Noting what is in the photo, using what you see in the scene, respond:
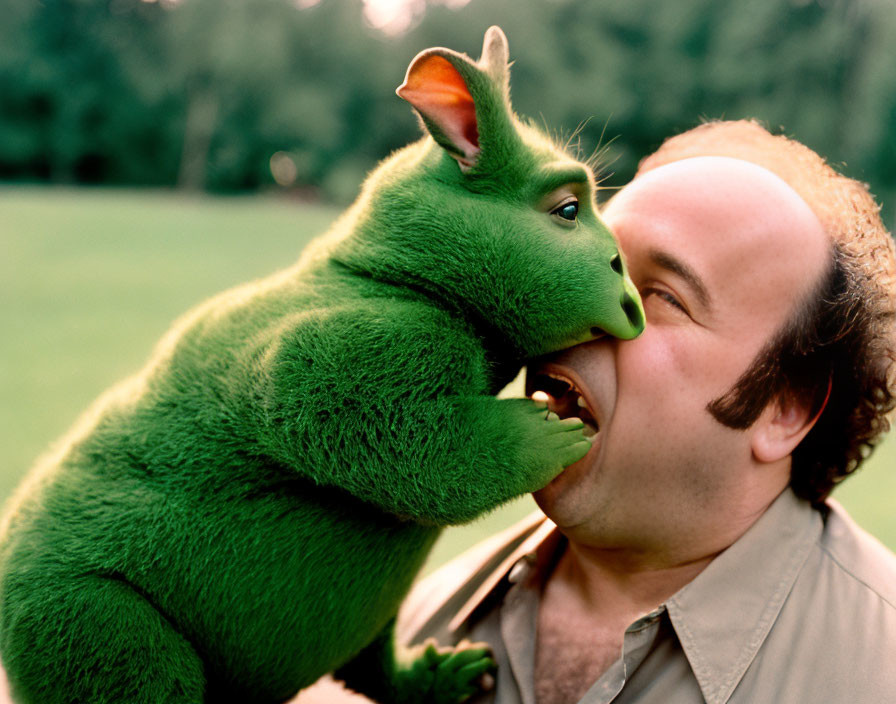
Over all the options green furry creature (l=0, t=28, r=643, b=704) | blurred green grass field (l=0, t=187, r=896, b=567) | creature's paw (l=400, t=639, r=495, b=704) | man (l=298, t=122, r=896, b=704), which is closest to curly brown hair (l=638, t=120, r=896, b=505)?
man (l=298, t=122, r=896, b=704)

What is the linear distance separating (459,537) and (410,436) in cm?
586

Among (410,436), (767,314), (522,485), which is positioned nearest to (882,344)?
(767,314)

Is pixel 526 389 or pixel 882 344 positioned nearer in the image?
pixel 526 389

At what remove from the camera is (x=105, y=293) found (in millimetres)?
15742

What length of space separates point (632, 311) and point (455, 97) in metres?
0.60

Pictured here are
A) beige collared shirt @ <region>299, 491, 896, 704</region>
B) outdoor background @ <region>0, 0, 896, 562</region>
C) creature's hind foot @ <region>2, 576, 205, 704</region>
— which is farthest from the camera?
outdoor background @ <region>0, 0, 896, 562</region>

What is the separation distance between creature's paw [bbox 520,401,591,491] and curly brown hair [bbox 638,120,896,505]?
0.66 metres

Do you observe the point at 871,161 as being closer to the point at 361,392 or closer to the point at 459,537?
the point at 459,537

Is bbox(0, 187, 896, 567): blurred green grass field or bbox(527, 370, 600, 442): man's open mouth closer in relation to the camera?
bbox(527, 370, 600, 442): man's open mouth

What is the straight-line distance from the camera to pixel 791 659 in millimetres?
2014

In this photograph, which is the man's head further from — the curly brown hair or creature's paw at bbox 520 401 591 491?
creature's paw at bbox 520 401 591 491

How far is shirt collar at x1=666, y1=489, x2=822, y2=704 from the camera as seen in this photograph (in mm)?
2039

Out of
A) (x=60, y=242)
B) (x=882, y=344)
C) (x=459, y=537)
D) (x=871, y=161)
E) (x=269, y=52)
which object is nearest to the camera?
(x=882, y=344)

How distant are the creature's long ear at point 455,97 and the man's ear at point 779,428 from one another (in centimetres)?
121
